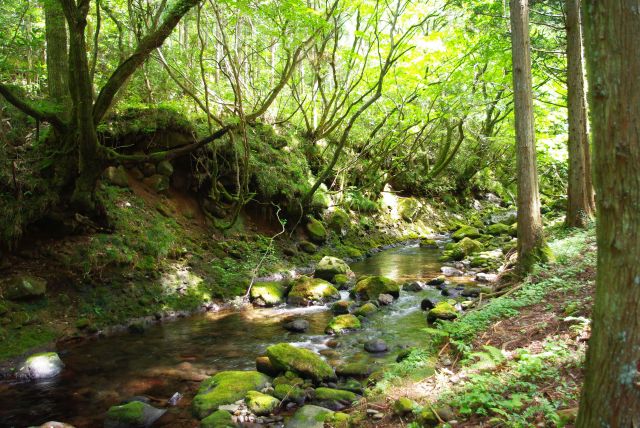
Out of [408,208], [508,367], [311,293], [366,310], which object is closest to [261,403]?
[508,367]

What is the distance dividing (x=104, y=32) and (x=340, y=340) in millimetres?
11266

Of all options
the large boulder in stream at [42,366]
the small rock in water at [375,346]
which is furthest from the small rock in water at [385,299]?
the large boulder in stream at [42,366]

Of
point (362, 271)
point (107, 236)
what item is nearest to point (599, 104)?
point (107, 236)

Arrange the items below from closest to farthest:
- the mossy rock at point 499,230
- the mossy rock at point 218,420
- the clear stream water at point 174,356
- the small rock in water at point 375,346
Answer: the mossy rock at point 218,420
the clear stream water at point 174,356
the small rock in water at point 375,346
the mossy rock at point 499,230

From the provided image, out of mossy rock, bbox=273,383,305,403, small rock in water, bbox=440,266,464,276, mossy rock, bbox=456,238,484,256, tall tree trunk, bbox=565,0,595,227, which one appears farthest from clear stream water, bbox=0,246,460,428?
mossy rock, bbox=456,238,484,256

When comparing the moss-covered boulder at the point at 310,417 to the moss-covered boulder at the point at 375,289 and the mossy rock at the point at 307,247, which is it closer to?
the moss-covered boulder at the point at 375,289

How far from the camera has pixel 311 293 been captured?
9.62 meters

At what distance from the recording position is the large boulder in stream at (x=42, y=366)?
234 inches

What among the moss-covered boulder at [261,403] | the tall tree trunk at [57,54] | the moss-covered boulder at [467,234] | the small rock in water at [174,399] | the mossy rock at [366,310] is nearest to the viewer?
the moss-covered boulder at [261,403]

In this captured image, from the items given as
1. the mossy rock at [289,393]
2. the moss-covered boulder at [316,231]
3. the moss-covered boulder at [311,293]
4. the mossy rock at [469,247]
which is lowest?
the mossy rock at [289,393]

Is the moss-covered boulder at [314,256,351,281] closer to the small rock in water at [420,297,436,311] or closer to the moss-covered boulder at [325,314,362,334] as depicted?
the small rock in water at [420,297,436,311]

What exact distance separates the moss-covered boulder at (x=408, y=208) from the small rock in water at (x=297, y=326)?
40.3 ft

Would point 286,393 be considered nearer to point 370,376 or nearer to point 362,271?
point 370,376

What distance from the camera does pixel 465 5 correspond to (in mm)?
13055
